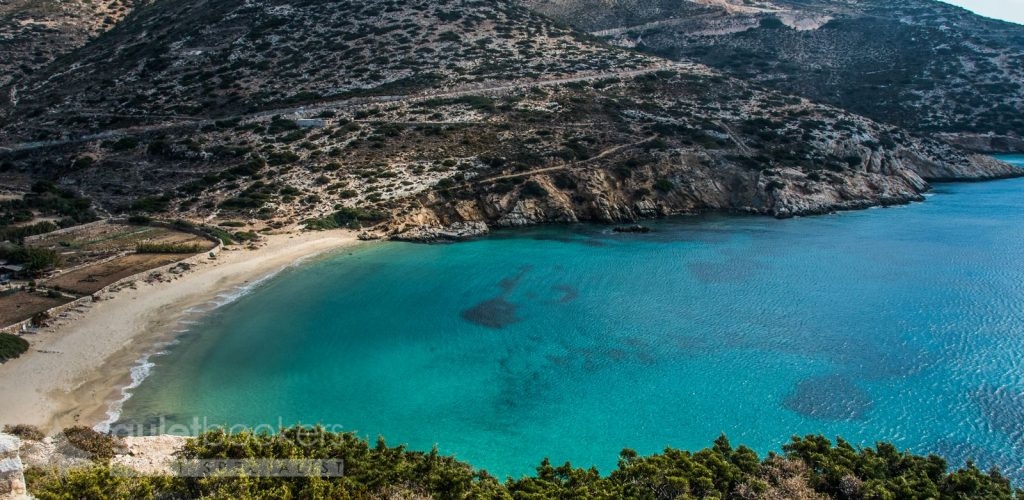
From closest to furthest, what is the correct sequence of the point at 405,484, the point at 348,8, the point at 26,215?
the point at 405,484 < the point at 26,215 < the point at 348,8

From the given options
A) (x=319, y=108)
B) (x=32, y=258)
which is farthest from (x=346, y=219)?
(x=319, y=108)

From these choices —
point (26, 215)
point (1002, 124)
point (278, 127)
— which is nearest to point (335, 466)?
point (26, 215)

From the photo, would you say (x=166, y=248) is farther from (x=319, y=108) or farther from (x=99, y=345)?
(x=319, y=108)

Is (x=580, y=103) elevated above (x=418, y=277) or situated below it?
above

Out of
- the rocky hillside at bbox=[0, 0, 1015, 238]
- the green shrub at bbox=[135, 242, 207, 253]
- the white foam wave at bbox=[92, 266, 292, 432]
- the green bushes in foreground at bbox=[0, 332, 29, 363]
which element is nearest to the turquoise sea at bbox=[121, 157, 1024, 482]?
the white foam wave at bbox=[92, 266, 292, 432]

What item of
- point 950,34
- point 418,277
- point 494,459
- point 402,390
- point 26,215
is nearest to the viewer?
point 494,459

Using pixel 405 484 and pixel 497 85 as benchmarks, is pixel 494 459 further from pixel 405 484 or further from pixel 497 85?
pixel 497 85

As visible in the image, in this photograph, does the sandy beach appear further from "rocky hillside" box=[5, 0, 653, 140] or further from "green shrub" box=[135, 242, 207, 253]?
"rocky hillside" box=[5, 0, 653, 140]
